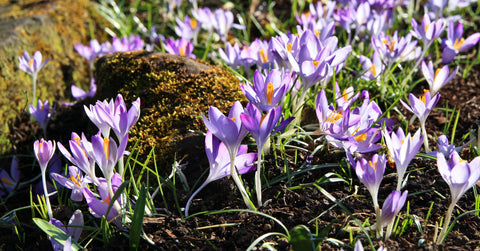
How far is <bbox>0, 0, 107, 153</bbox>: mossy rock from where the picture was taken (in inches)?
98.5

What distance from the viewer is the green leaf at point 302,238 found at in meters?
1.27

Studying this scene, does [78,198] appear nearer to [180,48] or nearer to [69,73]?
[180,48]

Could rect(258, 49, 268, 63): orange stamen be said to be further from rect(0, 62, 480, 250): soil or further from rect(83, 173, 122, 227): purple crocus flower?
rect(83, 173, 122, 227): purple crocus flower

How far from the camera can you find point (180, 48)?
2.39 m

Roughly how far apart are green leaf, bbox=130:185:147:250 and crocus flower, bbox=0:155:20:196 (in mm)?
973

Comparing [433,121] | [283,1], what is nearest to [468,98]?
[433,121]

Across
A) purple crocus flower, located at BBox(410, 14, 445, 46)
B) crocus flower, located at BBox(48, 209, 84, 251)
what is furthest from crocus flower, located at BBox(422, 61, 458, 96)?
crocus flower, located at BBox(48, 209, 84, 251)

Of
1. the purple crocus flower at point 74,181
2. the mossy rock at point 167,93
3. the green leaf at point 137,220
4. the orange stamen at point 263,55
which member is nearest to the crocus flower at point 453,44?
the orange stamen at point 263,55

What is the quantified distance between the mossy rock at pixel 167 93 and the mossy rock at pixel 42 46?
24.2 inches

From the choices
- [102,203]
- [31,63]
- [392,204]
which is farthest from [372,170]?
[31,63]

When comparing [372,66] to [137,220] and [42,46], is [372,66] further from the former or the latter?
[42,46]

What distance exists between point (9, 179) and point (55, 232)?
835mm

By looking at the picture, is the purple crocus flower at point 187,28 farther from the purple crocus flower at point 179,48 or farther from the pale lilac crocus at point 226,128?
the pale lilac crocus at point 226,128

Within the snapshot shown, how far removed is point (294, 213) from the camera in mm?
1525
